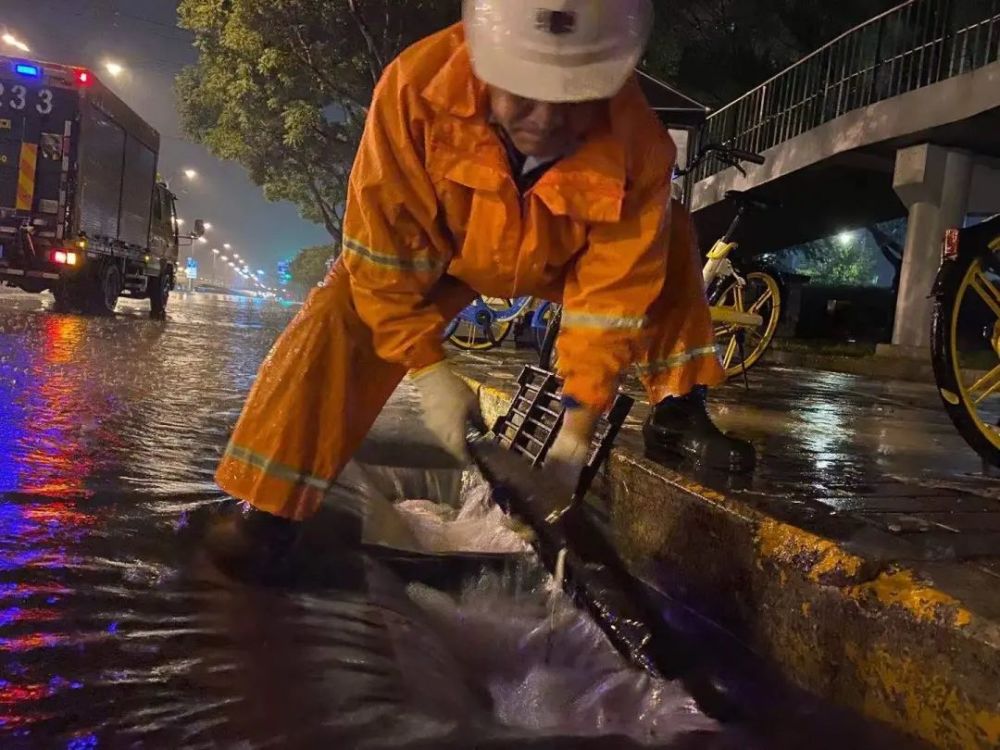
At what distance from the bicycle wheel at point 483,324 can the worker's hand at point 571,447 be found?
223 inches

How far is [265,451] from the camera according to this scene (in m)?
2.06

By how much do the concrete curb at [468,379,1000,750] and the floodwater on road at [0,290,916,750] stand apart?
17 cm

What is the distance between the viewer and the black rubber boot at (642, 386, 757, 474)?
8.29 feet

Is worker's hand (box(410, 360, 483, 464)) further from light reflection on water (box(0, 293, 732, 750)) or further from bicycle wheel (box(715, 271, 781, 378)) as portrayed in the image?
bicycle wheel (box(715, 271, 781, 378))

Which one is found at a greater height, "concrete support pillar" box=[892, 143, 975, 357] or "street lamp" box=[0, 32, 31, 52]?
"street lamp" box=[0, 32, 31, 52]

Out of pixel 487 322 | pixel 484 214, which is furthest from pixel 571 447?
pixel 487 322

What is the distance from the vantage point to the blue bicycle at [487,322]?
779 centimetres

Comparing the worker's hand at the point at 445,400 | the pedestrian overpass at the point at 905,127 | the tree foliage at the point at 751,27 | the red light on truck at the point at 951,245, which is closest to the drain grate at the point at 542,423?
the worker's hand at the point at 445,400

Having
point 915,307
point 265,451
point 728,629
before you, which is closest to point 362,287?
point 265,451

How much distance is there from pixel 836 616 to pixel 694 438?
0.95m

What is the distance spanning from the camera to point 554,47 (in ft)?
5.56

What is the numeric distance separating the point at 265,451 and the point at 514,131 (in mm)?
1016

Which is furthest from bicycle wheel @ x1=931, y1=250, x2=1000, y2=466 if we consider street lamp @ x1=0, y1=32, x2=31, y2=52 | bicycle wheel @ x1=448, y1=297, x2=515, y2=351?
street lamp @ x1=0, y1=32, x2=31, y2=52

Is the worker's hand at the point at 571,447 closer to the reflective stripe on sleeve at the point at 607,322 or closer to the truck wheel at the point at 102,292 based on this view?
the reflective stripe on sleeve at the point at 607,322
